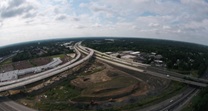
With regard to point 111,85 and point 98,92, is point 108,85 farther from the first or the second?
point 98,92

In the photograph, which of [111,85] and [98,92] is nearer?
[98,92]

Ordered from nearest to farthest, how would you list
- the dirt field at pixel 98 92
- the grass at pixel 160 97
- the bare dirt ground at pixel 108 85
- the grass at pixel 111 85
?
1. the grass at pixel 160 97
2. the dirt field at pixel 98 92
3. the bare dirt ground at pixel 108 85
4. the grass at pixel 111 85

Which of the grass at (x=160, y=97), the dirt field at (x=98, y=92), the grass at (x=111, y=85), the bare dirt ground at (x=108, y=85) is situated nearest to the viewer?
the grass at (x=160, y=97)

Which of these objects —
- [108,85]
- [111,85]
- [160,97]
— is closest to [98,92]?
[108,85]

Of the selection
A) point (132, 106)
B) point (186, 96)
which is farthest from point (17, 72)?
point (186, 96)

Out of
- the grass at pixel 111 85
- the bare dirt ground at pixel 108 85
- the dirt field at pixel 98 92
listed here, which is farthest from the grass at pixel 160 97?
the grass at pixel 111 85

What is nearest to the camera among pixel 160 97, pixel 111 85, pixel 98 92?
pixel 160 97

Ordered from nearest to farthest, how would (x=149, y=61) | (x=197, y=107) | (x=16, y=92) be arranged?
1. (x=197, y=107)
2. (x=16, y=92)
3. (x=149, y=61)

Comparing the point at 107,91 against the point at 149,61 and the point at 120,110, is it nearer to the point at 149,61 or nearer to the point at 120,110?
the point at 120,110

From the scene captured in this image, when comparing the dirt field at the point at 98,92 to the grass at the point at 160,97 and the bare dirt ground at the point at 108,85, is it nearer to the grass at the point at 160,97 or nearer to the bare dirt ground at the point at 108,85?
the bare dirt ground at the point at 108,85

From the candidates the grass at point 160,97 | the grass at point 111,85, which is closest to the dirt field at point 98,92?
the grass at point 111,85

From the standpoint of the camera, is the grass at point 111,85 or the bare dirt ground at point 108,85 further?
the grass at point 111,85
